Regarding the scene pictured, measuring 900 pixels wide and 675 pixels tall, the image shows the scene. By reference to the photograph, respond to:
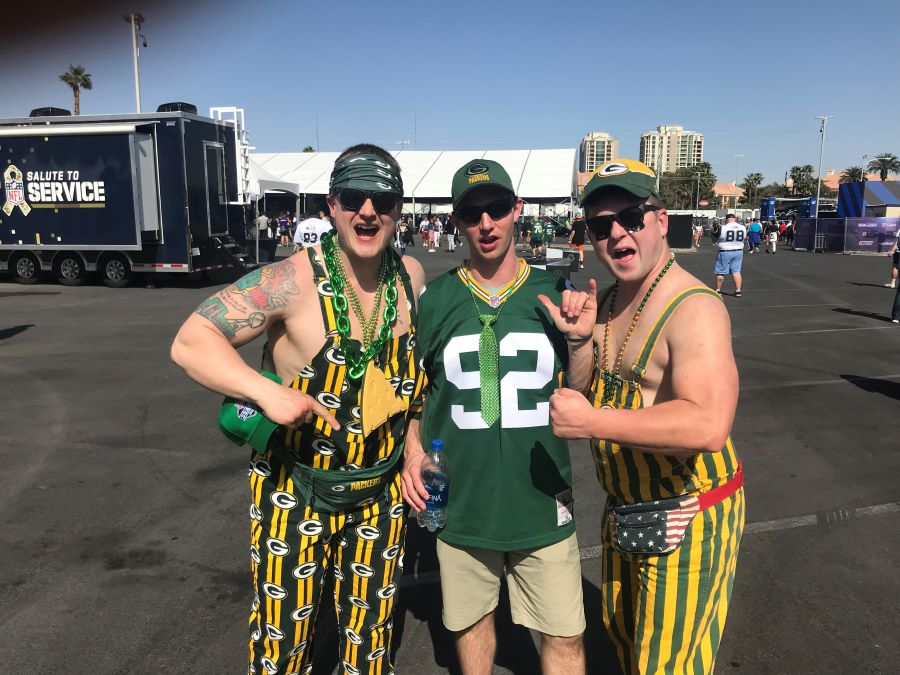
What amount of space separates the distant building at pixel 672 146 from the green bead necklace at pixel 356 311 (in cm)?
17134

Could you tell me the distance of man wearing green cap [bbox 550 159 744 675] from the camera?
5.86 feet

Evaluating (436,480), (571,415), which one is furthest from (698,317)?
(436,480)

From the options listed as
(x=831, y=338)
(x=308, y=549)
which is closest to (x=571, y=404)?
(x=308, y=549)

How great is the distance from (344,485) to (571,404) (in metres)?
0.83

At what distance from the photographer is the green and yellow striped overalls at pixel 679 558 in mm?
1951

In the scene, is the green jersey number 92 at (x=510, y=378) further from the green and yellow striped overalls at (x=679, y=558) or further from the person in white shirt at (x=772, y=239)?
the person in white shirt at (x=772, y=239)

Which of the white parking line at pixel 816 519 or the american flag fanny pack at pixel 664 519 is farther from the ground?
the american flag fanny pack at pixel 664 519

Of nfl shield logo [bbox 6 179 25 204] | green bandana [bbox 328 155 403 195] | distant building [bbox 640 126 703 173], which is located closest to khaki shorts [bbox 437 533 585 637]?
green bandana [bbox 328 155 403 195]

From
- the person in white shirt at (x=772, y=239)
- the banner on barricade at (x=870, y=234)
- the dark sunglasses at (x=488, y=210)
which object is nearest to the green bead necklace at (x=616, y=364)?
the dark sunglasses at (x=488, y=210)

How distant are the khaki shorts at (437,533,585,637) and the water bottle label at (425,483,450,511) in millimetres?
192

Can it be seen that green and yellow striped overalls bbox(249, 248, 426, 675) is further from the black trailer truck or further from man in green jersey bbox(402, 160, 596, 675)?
the black trailer truck

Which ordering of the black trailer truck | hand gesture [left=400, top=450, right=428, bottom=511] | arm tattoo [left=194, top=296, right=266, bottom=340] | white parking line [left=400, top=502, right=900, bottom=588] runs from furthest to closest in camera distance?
the black trailer truck < white parking line [left=400, top=502, right=900, bottom=588] < hand gesture [left=400, top=450, right=428, bottom=511] < arm tattoo [left=194, top=296, right=266, bottom=340]

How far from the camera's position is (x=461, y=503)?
2.36 meters

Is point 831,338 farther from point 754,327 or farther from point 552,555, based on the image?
point 552,555
